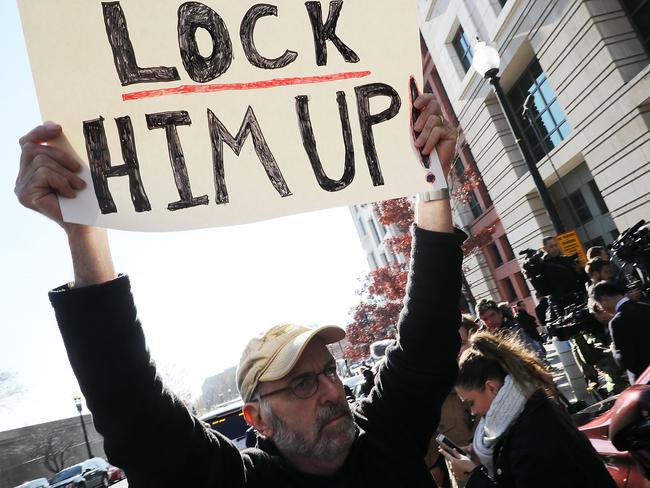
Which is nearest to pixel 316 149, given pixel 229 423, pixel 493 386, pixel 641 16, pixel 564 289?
pixel 493 386

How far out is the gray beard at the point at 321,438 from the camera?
1.61 metres

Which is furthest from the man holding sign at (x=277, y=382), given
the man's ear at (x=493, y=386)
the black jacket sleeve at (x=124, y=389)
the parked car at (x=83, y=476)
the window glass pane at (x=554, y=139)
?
the parked car at (x=83, y=476)

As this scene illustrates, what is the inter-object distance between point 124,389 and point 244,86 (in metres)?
1.13

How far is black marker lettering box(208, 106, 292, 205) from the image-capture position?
161cm

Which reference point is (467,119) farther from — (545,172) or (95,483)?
(95,483)

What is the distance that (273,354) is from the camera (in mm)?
1750

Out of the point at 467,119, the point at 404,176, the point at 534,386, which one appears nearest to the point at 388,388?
the point at 404,176

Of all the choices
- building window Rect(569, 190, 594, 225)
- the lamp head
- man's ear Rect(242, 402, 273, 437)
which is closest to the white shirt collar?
man's ear Rect(242, 402, 273, 437)

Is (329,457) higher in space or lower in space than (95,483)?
higher

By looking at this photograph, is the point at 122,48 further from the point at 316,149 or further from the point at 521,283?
the point at 521,283

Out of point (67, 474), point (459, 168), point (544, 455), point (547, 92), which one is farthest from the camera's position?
point (67, 474)

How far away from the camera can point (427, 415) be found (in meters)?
1.81

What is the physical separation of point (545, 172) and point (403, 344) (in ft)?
51.0

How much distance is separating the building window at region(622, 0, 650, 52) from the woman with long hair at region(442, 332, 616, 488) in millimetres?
11019
